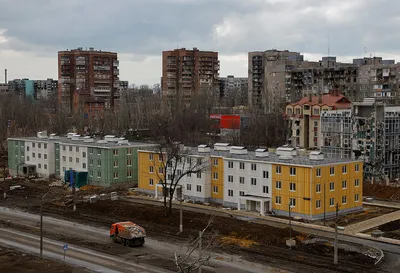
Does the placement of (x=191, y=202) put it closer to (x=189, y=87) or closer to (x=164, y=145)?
(x=164, y=145)

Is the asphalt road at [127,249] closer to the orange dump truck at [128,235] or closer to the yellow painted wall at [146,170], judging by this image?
the orange dump truck at [128,235]

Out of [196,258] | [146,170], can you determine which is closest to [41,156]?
[146,170]

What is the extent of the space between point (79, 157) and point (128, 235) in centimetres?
2656

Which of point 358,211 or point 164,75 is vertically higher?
point 164,75

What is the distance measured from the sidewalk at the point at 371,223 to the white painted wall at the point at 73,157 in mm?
29376

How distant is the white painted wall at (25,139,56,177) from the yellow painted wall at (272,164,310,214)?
2951 centimetres

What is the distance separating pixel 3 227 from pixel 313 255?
858 inches

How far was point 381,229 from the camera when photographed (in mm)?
38312

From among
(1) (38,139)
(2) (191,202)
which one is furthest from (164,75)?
(2) (191,202)

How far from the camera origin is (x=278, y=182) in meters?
43.3

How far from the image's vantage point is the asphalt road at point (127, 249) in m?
30.2

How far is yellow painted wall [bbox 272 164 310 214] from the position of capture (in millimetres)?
41469

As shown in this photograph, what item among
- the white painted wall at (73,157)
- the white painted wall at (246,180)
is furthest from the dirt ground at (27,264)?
the white painted wall at (73,157)

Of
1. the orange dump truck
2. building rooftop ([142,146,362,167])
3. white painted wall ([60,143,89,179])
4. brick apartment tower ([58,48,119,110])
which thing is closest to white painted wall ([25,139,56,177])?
white painted wall ([60,143,89,179])
